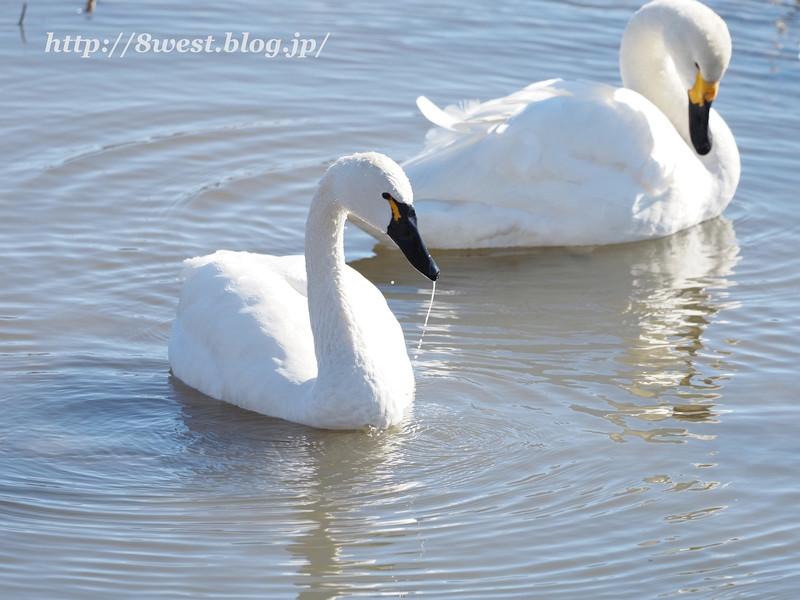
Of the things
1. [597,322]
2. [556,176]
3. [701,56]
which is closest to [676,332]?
[597,322]

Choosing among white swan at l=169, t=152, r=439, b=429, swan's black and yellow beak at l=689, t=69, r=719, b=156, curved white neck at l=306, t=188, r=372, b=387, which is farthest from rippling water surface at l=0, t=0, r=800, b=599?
swan's black and yellow beak at l=689, t=69, r=719, b=156

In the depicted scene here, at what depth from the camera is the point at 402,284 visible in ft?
27.2

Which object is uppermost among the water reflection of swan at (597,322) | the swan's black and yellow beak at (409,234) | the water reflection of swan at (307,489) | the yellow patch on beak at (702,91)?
the yellow patch on beak at (702,91)

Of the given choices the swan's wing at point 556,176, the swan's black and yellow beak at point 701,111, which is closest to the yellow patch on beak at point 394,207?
the swan's wing at point 556,176

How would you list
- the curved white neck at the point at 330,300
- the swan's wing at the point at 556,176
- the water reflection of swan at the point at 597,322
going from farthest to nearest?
the swan's wing at the point at 556,176
the water reflection of swan at the point at 597,322
the curved white neck at the point at 330,300

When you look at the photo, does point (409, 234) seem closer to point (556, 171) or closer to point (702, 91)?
point (556, 171)

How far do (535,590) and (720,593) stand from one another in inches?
28.2

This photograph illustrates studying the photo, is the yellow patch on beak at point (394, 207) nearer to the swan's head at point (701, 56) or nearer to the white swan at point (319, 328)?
the white swan at point (319, 328)

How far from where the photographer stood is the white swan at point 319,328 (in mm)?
5809

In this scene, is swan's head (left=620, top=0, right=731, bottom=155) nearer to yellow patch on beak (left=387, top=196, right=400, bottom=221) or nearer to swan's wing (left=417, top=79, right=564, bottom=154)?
swan's wing (left=417, top=79, right=564, bottom=154)

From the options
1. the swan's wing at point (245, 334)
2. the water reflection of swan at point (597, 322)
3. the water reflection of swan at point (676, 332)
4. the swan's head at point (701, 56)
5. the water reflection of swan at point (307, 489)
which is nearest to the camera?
the water reflection of swan at point (307, 489)

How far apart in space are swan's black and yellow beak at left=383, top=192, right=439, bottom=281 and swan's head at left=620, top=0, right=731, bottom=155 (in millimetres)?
4156

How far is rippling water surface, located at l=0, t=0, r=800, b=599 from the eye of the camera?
5074mm

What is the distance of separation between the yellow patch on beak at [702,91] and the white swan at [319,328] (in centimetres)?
363
